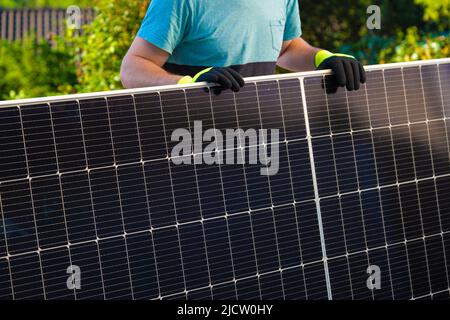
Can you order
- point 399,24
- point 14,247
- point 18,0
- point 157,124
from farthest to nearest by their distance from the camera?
point 18,0, point 399,24, point 157,124, point 14,247

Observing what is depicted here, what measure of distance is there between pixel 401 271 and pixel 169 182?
177cm

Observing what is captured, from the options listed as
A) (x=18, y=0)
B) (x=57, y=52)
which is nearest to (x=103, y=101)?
(x=57, y=52)

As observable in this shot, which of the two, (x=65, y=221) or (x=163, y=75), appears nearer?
(x=65, y=221)

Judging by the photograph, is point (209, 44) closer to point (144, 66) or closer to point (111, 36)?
point (144, 66)

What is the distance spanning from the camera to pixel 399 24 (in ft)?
65.0

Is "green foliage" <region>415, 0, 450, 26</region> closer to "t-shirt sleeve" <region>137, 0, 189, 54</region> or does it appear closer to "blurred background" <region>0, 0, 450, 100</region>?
"blurred background" <region>0, 0, 450, 100</region>

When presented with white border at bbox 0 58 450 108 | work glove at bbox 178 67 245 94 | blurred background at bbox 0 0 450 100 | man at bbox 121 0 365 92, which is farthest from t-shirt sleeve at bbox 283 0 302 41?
blurred background at bbox 0 0 450 100

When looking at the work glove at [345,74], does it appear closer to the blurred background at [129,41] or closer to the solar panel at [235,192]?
the solar panel at [235,192]

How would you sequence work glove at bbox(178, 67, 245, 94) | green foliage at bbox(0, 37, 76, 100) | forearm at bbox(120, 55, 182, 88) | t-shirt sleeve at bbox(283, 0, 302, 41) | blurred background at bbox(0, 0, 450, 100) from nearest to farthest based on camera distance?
work glove at bbox(178, 67, 245, 94) < forearm at bbox(120, 55, 182, 88) < t-shirt sleeve at bbox(283, 0, 302, 41) < blurred background at bbox(0, 0, 450, 100) < green foliage at bbox(0, 37, 76, 100)

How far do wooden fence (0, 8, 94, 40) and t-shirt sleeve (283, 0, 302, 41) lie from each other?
28296mm

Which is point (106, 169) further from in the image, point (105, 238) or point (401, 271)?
point (401, 271)

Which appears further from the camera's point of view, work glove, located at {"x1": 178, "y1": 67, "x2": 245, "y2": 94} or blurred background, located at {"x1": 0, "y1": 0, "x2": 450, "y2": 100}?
blurred background, located at {"x1": 0, "y1": 0, "x2": 450, "y2": 100}

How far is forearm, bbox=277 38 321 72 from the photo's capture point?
22.2 feet
